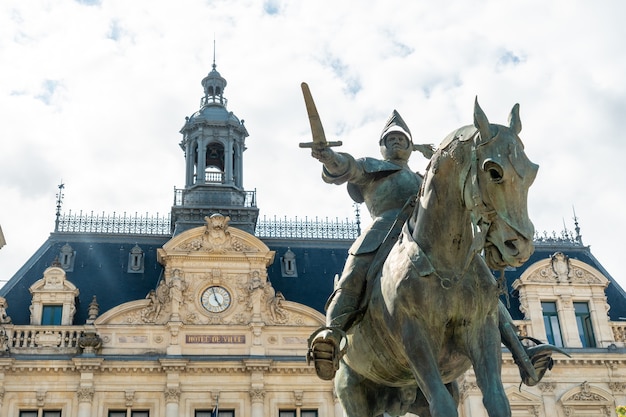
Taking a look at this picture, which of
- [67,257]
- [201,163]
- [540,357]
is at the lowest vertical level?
[540,357]

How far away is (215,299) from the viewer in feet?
101

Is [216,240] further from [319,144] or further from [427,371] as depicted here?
[427,371]

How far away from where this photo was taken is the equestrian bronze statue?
512 centimetres

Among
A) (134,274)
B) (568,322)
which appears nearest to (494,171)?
(568,322)

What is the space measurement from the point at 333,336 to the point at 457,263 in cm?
116

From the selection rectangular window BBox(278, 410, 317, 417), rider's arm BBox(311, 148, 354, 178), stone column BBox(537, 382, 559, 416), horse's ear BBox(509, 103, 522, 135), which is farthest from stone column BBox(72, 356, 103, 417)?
horse's ear BBox(509, 103, 522, 135)

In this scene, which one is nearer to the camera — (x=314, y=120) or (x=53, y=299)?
(x=314, y=120)

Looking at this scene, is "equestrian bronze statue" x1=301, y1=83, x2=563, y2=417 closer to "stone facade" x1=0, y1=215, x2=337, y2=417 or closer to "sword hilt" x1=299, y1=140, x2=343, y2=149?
"sword hilt" x1=299, y1=140, x2=343, y2=149

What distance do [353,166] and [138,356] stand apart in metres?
24.1

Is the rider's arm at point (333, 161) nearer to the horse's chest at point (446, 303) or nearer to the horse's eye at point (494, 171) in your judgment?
the horse's chest at point (446, 303)

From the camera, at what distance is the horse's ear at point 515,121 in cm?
541

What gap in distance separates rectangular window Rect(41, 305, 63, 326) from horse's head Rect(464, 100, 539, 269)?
91.6 ft

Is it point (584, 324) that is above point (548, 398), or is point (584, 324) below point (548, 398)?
above

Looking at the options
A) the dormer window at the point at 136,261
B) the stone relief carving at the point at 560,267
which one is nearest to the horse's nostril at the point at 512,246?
the stone relief carving at the point at 560,267
